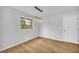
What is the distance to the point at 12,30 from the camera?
159 cm

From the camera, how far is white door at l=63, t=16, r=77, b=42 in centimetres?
160

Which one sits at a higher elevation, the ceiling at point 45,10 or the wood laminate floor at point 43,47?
the ceiling at point 45,10

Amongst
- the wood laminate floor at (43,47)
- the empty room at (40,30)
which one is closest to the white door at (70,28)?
the empty room at (40,30)

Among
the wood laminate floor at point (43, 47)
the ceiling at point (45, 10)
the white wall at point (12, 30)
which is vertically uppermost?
the ceiling at point (45, 10)

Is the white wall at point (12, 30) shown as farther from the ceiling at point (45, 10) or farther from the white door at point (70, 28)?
the white door at point (70, 28)

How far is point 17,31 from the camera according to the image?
161cm

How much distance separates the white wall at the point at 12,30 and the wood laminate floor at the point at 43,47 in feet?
0.34

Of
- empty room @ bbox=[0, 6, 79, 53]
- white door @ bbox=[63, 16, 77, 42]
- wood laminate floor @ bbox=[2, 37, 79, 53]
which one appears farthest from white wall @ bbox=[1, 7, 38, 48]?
white door @ bbox=[63, 16, 77, 42]

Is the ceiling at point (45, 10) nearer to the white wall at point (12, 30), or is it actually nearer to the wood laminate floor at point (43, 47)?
the white wall at point (12, 30)

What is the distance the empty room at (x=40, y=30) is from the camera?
159 centimetres
